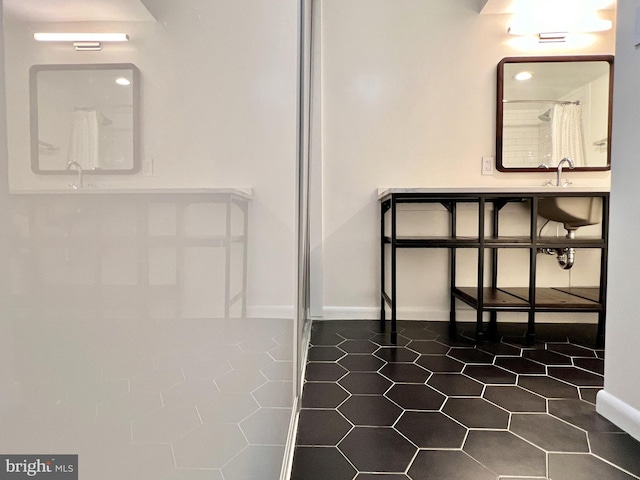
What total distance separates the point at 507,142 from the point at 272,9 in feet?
7.20

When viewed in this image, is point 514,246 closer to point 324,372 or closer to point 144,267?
point 324,372

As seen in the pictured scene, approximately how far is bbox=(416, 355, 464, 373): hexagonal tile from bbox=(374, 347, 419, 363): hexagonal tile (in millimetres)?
44

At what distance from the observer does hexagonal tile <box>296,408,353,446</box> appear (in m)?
1.10

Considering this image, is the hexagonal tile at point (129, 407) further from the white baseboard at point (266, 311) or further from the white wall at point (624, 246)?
the white wall at point (624, 246)

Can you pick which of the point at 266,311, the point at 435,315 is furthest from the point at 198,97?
the point at 435,315

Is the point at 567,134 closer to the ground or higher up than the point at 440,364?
higher up

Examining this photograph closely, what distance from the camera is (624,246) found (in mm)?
1212

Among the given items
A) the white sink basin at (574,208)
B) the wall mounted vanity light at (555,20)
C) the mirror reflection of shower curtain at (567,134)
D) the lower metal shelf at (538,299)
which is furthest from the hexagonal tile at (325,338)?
the wall mounted vanity light at (555,20)

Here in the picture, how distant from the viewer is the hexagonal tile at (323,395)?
1.31 m

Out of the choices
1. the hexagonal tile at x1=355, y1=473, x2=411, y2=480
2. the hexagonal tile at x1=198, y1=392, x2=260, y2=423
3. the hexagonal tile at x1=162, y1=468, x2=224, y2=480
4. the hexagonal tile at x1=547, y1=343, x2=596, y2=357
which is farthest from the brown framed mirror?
the hexagonal tile at x1=162, y1=468, x2=224, y2=480

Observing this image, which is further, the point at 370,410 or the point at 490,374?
the point at 490,374

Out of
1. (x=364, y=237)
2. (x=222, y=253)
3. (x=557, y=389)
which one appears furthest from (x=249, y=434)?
(x=364, y=237)

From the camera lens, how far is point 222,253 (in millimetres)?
299

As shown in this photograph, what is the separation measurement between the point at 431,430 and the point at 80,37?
1.30m
